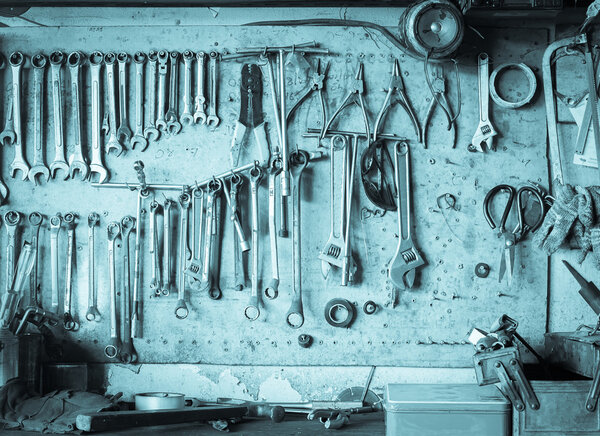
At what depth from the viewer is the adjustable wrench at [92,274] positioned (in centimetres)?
257

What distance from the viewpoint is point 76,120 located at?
2615mm

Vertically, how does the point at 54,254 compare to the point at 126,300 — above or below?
above

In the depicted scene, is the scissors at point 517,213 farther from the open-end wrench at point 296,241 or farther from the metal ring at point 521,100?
the open-end wrench at point 296,241

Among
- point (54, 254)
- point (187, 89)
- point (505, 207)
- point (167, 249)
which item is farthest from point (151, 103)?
point (505, 207)

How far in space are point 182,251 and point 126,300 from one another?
29cm

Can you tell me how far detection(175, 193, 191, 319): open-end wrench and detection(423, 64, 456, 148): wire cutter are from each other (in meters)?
0.96

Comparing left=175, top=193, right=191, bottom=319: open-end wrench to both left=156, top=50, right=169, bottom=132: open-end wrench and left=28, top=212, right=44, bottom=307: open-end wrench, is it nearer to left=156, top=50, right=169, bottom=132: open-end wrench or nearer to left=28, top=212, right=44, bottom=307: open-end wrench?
left=156, top=50, right=169, bottom=132: open-end wrench

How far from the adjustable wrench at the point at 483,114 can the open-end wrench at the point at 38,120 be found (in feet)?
Answer: 5.51

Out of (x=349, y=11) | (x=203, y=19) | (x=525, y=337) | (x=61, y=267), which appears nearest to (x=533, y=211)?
(x=525, y=337)

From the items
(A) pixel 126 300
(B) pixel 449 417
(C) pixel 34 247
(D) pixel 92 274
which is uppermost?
(C) pixel 34 247

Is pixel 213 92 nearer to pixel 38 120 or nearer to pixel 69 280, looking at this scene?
pixel 38 120

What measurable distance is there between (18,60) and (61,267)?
83cm

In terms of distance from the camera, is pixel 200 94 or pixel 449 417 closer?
pixel 449 417

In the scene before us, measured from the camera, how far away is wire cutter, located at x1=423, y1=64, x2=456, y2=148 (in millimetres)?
2570
